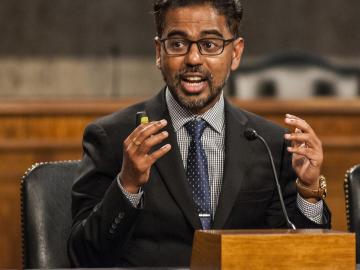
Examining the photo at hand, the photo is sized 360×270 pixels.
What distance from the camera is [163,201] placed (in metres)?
2.52

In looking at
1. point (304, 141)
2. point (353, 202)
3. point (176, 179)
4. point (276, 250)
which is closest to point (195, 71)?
point (176, 179)

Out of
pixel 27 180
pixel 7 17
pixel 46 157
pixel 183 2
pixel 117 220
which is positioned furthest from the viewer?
pixel 7 17

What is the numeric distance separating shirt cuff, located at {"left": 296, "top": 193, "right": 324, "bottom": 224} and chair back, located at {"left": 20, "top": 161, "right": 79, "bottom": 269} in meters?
0.68

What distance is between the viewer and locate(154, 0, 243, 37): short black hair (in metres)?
2.54

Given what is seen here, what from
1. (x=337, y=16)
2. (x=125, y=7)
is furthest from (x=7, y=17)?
(x=337, y=16)

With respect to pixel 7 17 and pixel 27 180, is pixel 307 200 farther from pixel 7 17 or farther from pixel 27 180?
pixel 7 17

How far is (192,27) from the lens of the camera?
250 centimetres

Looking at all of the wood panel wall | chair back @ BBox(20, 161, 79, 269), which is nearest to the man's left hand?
chair back @ BBox(20, 161, 79, 269)

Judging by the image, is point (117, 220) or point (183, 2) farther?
point (183, 2)

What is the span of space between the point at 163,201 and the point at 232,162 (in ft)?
0.68

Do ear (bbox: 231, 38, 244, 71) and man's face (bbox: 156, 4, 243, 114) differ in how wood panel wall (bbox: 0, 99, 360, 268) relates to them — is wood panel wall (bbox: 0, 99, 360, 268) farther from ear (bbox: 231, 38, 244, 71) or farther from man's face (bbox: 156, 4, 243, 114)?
man's face (bbox: 156, 4, 243, 114)

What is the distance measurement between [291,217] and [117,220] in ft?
1.49

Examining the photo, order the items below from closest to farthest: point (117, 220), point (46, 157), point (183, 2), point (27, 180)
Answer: point (117, 220) → point (183, 2) → point (27, 180) → point (46, 157)

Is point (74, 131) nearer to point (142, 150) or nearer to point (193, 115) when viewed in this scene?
point (193, 115)
